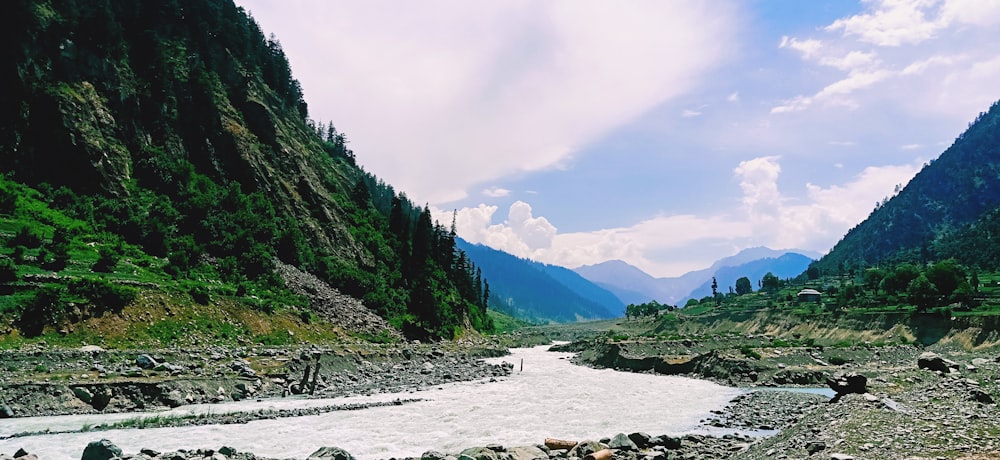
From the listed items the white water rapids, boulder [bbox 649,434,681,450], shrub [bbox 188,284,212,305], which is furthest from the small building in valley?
shrub [bbox 188,284,212,305]

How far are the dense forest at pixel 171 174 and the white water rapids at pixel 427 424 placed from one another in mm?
18386

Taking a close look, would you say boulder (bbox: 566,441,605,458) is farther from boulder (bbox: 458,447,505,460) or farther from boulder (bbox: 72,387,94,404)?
boulder (bbox: 72,387,94,404)

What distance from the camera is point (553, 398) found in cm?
4069

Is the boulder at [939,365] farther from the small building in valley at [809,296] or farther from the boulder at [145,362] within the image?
the small building in valley at [809,296]

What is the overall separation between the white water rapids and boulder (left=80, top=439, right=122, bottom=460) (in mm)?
2648

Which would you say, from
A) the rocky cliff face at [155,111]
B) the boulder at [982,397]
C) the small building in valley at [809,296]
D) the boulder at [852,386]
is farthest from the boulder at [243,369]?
the small building in valley at [809,296]

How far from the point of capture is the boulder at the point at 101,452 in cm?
1814

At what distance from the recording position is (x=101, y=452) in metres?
18.2

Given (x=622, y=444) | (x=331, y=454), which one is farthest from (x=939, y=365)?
(x=331, y=454)

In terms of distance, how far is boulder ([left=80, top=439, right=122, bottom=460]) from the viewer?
18141mm

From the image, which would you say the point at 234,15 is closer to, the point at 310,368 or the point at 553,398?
the point at 310,368

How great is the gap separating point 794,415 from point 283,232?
67.5m

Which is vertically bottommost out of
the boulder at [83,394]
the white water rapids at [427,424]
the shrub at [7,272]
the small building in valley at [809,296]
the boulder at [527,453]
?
the white water rapids at [427,424]

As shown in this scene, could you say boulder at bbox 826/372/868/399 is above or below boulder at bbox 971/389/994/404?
below
